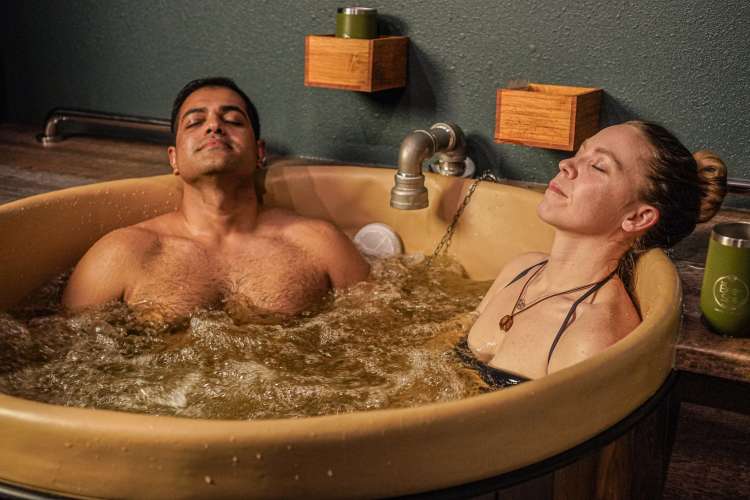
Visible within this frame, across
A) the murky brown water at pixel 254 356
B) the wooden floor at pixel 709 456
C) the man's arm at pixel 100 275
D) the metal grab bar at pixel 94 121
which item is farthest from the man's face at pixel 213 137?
the wooden floor at pixel 709 456

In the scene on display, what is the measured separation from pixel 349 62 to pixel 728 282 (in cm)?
132

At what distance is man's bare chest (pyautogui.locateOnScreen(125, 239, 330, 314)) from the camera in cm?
208

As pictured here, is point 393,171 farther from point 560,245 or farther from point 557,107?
point 560,245

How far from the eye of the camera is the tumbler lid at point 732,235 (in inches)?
A: 56.3

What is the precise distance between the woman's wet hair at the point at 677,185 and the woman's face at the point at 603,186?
0.02 metres

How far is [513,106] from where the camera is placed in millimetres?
2248

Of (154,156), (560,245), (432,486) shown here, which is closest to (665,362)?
(560,245)

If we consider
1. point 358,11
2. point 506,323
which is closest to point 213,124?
point 358,11

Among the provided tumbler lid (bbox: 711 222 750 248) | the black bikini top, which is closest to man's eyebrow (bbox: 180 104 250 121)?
the black bikini top

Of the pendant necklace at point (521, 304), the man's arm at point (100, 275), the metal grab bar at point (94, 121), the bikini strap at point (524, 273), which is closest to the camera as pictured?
the pendant necklace at point (521, 304)

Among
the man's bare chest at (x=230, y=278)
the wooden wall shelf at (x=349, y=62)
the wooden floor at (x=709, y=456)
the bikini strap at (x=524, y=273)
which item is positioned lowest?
the wooden floor at (x=709, y=456)

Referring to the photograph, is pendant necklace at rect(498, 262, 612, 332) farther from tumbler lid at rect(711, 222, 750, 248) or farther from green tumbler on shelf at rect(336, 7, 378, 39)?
green tumbler on shelf at rect(336, 7, 378, 39)

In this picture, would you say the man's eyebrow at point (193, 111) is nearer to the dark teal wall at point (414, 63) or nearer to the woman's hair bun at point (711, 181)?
the dark teal wall at point (414, 63)

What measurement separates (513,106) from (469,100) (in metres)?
0.37
